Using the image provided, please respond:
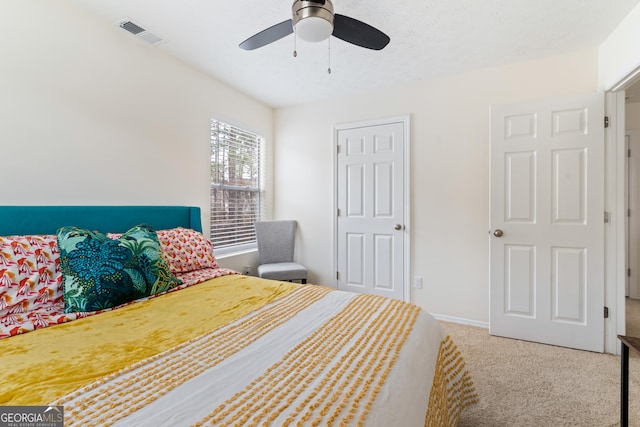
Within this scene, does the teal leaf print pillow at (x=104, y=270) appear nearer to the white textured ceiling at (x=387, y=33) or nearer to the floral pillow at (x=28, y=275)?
the floral pillow at (x=28, y=275)

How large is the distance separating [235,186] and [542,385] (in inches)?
128

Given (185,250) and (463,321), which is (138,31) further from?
(463,321)

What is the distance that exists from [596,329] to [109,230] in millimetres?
3839

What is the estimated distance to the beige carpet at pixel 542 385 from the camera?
153 centimetres

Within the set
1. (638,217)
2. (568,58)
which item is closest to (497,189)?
(568,58)

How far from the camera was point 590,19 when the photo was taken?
1.98 metres

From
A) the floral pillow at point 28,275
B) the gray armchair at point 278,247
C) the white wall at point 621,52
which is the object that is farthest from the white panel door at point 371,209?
the floral pillow at point 28,275

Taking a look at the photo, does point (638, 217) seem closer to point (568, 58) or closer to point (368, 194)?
point (568, 58)

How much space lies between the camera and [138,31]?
2.14m

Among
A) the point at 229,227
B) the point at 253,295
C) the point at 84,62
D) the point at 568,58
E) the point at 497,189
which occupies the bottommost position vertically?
the point at 253,295

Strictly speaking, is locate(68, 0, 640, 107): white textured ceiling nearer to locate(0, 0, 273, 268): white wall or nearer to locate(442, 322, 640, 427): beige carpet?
locate(0, 0, 273, 268): white wall

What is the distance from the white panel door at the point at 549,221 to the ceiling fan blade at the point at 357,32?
154 centimetres

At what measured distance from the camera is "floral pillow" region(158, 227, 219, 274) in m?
2.04

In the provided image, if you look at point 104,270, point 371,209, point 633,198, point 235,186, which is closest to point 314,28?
point 104,270
